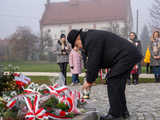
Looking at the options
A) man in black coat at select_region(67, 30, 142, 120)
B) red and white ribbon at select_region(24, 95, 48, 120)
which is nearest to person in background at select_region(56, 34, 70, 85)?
→ man in black coat at select_region(67, 30, 142, 120)

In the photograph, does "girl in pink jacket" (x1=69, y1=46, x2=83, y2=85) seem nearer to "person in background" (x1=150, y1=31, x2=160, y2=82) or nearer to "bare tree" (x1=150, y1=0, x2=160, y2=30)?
"person in background" (x1=150, y1=31, x2=160, y2=82)

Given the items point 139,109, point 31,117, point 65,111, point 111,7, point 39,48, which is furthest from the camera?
point 111,7

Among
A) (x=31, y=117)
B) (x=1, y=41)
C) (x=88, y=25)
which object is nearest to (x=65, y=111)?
(x=31, y=117)

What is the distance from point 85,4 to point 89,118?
58.9 m

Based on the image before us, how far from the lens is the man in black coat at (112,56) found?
340 cm

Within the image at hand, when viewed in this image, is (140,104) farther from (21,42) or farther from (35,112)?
(21,42)

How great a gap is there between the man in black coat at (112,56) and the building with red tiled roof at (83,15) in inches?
1990

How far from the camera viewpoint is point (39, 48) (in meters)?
46.7

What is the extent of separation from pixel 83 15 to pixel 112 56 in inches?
2196

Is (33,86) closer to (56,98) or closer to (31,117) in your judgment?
(56,98)

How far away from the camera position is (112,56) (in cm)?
352

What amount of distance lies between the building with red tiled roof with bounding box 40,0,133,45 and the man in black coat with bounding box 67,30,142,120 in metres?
50.5

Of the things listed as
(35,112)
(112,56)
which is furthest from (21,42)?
(35,112)

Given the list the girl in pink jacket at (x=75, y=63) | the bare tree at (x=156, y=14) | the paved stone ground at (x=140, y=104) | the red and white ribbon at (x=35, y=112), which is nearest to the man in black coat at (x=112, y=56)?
the paved stone ground at (x=140, y=104)
